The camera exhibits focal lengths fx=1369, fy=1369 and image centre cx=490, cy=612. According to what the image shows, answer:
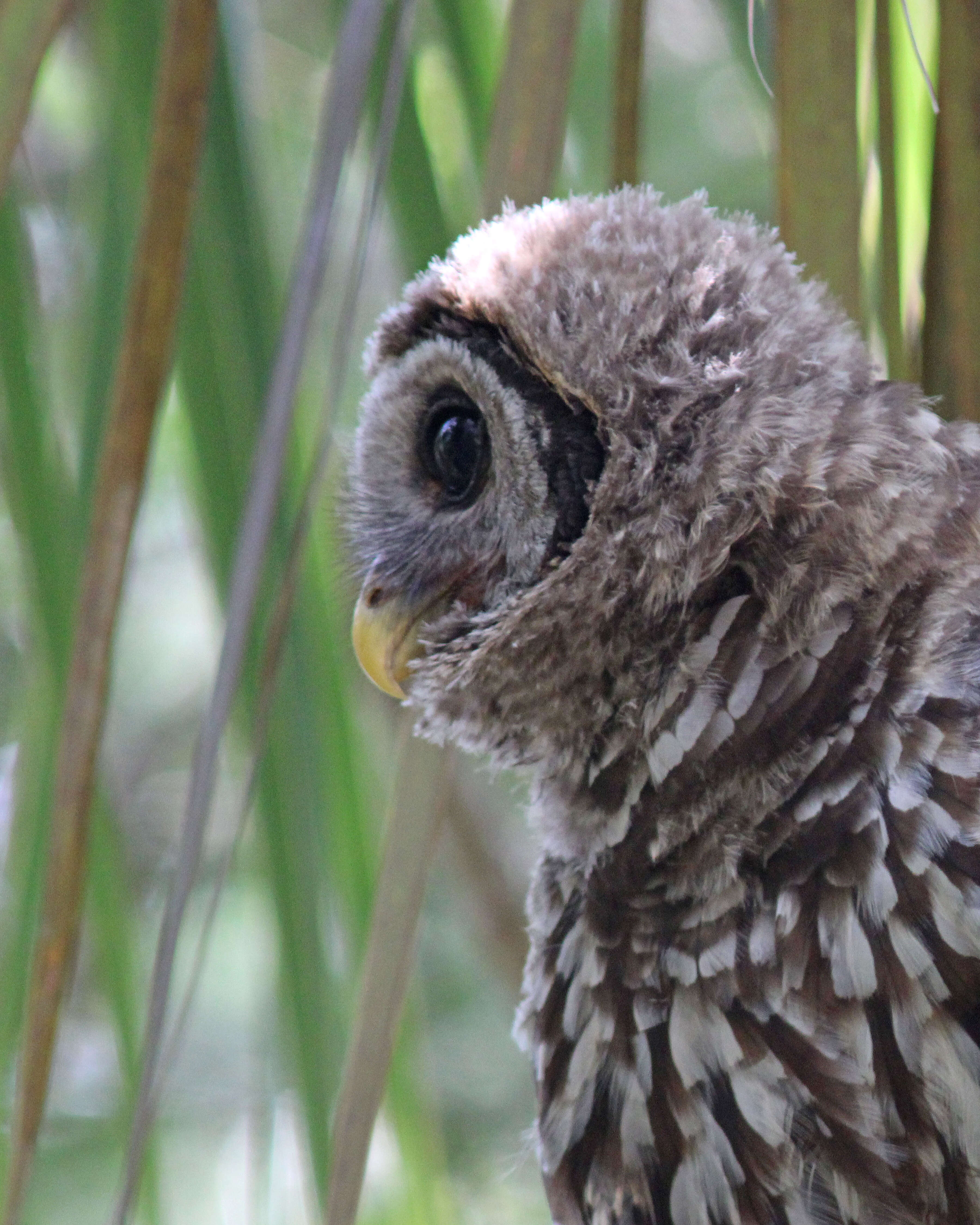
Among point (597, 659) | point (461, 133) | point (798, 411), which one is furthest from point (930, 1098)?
point (461, 133)

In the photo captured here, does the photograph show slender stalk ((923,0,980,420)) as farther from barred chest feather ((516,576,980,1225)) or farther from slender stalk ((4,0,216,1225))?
slender stalk ((4,0,216,1225))

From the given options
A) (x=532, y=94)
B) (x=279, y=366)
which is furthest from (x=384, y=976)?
(x=532, y=94)

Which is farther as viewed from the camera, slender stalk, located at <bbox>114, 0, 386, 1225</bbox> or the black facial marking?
the black facial marking

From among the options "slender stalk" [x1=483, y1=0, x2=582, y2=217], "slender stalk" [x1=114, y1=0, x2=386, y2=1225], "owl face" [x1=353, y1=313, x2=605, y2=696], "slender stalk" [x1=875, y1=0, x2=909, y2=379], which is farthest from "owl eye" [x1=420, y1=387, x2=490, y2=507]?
"slender stalk" [x1=114, y1=0, x2=386, y2=1225]

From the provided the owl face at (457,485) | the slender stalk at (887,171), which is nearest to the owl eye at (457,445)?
the owl face at (457,485)

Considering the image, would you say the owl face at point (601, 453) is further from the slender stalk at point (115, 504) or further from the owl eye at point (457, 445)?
the slender stalk at point (115, 504)

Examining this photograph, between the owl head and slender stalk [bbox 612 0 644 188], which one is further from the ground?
slender stalk [bbox 612 0 644 188]

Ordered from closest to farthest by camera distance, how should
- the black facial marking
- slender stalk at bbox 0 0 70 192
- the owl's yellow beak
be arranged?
slender stalk at bbox 0 0 70 192, the black facial marking, the owl's yellow beak

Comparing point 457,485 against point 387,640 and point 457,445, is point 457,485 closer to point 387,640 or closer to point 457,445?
point 457,445
